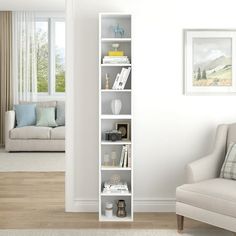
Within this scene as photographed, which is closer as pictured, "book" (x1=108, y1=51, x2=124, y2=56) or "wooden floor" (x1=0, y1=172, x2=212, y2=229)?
"wooden floor" (x1=0, y1=172, x2=212, y2=229)

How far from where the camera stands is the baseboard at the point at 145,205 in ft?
15.2

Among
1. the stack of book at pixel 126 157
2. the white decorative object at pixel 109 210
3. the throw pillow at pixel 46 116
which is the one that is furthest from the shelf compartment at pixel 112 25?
the throw pillow at pixel 46 116

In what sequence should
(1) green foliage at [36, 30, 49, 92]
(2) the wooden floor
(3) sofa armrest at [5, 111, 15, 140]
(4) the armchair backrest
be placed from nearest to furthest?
1. (2) the wooden floor
2. (4) the armchair backrest
3. (3) sofa armrest at [5, 111, 15, 140]
4. (1) green foliage at [36, 30, 49, 92]

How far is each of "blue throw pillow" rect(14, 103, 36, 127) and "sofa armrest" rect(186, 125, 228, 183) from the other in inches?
206

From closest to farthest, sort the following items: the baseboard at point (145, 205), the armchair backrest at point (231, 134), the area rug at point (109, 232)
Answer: the area rug at point (109, 232) → the armchair backrest at point (231, 134) → the baseboard at point (145, 205)

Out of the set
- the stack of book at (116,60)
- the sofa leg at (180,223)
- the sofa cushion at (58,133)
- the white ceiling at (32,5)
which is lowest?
the sofa leg at (180,223)

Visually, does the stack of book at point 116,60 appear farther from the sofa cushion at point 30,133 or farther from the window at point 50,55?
the window at point 50,55

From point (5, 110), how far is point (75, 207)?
5.34m

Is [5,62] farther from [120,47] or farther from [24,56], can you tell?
[120,47]

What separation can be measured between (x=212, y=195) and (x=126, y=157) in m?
0.98

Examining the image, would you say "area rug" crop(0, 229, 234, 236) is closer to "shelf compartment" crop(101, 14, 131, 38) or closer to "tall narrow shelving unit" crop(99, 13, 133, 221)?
"tall narrow shelving unit" crop(99, 13, 133, 221)

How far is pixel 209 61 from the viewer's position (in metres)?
4.58

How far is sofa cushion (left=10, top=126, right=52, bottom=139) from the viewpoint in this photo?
859 centimetres


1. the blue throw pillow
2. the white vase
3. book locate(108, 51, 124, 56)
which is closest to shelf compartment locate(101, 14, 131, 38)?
book locate(108, 51, 124, 56)
